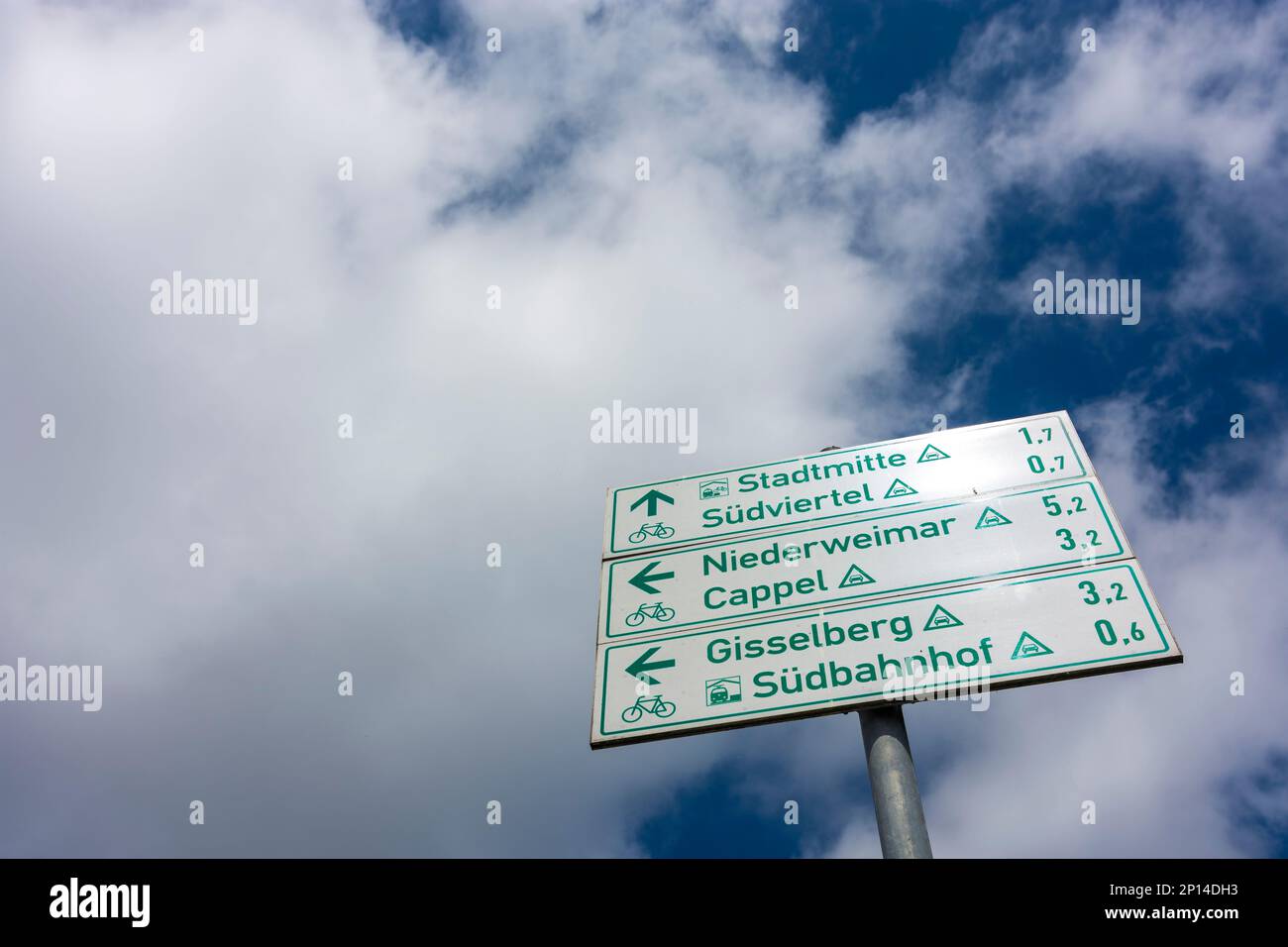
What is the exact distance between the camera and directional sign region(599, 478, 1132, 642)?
6176 millimetres

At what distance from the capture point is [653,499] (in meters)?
7.55

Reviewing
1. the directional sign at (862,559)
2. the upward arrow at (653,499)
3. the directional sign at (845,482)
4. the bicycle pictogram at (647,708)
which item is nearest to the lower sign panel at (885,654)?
the bicycle pictogram at (647,708)

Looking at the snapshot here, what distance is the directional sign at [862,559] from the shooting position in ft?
20.3

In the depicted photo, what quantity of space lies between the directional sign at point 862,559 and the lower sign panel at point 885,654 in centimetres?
15

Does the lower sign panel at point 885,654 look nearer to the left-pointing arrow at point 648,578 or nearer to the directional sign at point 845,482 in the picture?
the left-pointing arrow at point 648,578

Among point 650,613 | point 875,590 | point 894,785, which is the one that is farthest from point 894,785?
point 650,613

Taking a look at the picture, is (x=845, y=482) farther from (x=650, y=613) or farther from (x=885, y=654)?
(x=650, y=613)

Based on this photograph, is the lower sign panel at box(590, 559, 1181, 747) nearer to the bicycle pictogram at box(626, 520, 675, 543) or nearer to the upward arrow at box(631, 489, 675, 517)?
the bicycle pictogram at box(626, 520, 675, 543)

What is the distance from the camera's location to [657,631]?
20.5ft

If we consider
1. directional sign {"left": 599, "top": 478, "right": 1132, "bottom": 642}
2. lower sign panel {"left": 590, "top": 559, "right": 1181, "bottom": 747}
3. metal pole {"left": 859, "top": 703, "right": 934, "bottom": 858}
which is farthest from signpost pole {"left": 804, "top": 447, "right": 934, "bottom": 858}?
directional sign {"left": 599, "top": 478, "right": 1132, "bottom": 642}

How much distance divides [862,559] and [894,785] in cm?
177
